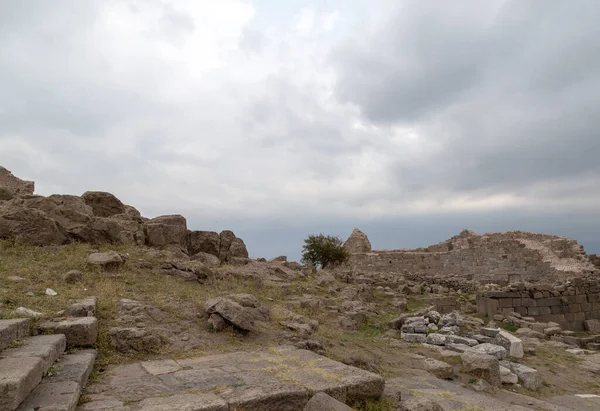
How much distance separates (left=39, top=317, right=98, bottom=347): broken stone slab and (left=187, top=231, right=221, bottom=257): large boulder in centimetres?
902

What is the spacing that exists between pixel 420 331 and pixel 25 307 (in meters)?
8.29

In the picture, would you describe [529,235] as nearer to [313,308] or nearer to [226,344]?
[313,308]

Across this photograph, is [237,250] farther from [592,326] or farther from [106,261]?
[592,326]

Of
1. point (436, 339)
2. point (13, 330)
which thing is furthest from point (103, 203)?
point (436, 339)

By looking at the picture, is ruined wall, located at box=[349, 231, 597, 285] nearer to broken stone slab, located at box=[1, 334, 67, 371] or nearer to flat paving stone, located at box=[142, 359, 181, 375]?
flat paving stone, located at box=[142, 359, 181, 375]

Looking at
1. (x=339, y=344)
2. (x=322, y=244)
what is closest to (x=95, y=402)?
(x=339, y=344)

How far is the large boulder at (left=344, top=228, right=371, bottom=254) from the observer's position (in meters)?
32.6

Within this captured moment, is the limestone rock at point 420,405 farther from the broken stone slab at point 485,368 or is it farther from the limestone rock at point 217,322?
the limestone rock at point 217,322

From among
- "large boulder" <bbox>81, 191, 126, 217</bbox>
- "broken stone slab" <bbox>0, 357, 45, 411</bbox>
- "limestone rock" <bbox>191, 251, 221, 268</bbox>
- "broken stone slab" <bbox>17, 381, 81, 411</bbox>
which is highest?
"large boulder" <bbox>81, 191, 126, 217</bbox>

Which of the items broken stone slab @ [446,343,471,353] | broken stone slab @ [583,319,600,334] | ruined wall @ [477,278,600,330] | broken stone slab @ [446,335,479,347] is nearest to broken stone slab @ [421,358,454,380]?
broken stone slab @ [446,343,471,353]

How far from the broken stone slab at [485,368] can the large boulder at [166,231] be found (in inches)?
381

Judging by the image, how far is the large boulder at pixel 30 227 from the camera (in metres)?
11.0

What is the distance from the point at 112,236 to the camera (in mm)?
12297

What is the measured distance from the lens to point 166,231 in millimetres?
14070
